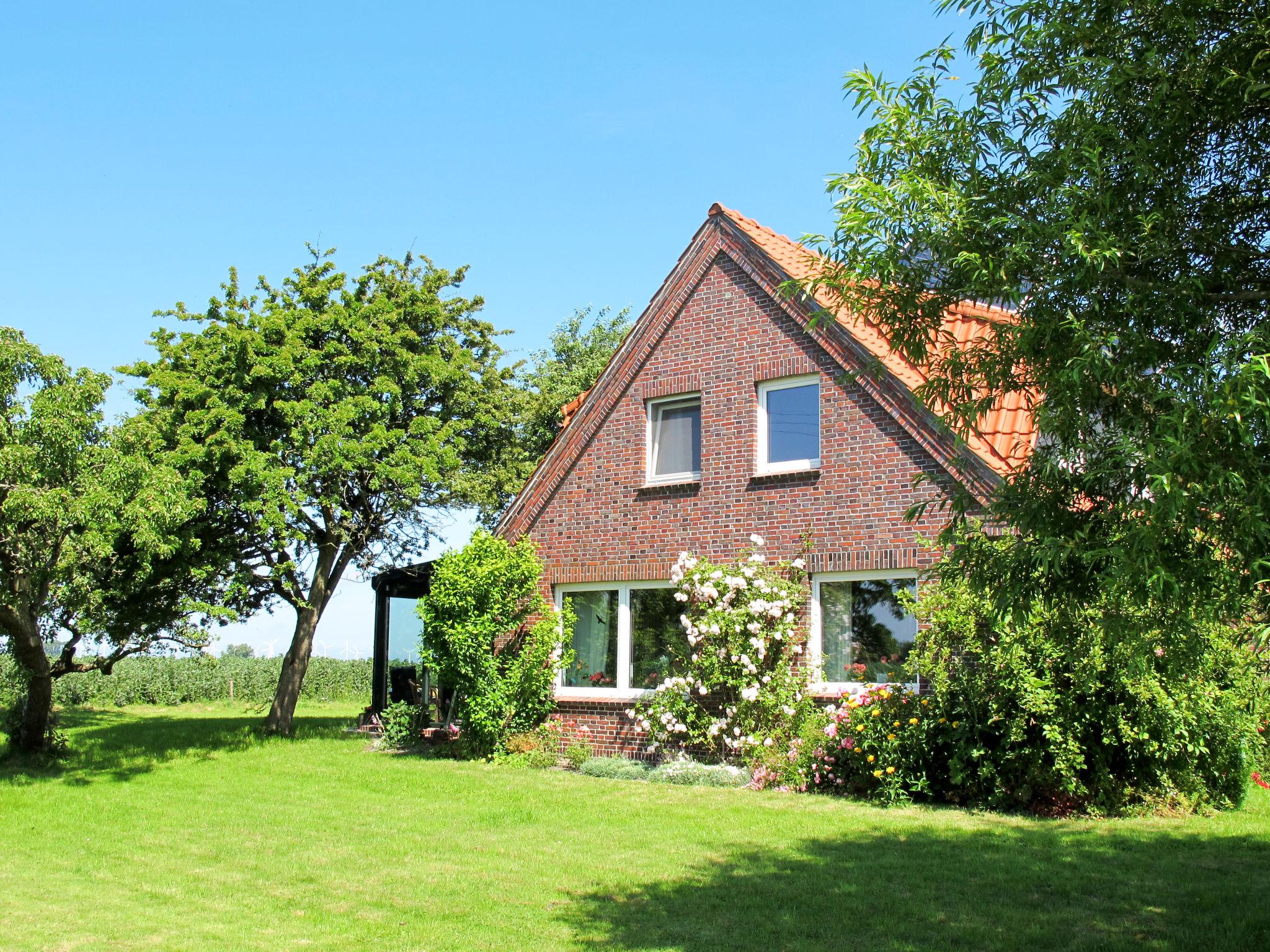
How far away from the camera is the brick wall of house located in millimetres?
13797

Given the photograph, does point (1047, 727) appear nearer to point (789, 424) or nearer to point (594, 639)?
point (789, 424)

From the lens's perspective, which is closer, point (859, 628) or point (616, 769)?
point (859, 628)

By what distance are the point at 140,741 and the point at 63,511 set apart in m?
7.91

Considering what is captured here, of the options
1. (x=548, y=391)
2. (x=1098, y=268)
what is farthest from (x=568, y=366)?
(x=1098, y=268)

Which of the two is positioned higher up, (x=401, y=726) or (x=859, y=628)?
(x=859, y=628)

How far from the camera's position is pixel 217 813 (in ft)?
39.4

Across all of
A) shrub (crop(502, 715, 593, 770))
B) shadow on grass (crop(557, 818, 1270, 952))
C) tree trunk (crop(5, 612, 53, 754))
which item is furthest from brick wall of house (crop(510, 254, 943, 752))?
tree trunk (crop(5, 612, 53, 754))

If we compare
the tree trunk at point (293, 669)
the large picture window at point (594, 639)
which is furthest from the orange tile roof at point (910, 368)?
the tree trunk at point (293, 669)

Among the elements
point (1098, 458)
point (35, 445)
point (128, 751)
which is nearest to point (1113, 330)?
point (1098, 458)

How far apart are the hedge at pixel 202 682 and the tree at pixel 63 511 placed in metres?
18.5

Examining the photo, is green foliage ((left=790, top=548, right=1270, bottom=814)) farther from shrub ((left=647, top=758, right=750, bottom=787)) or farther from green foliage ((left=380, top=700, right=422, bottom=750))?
green foliage ((left=380, top=700, right=422, bottom=750))

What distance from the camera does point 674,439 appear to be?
1639 centimetres

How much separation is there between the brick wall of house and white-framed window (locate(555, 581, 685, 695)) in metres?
0.28

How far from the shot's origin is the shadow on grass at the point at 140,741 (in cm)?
1573
